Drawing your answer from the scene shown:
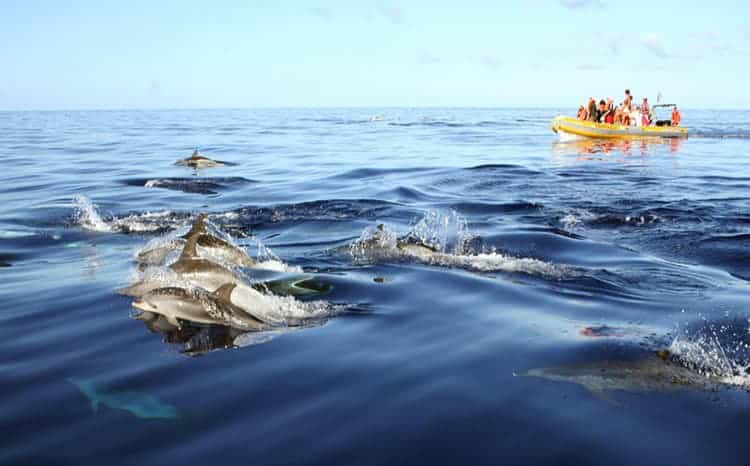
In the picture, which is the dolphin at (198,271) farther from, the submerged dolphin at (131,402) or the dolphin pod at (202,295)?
the submerged dolphin at (131,402)

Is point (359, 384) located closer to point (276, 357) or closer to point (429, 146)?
point (276, 357)

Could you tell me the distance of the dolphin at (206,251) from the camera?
8742 mm

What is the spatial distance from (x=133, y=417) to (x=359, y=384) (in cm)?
169

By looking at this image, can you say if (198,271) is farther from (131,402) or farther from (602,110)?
Answer: (602,110)

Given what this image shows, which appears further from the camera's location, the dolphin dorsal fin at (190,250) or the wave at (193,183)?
the wave at (193,183)

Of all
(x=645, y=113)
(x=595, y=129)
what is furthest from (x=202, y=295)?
(x=645, y=113)

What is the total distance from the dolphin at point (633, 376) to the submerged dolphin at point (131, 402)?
2818mm

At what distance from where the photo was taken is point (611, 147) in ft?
111

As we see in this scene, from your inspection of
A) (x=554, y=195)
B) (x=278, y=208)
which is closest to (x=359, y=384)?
(x=278, y=208)

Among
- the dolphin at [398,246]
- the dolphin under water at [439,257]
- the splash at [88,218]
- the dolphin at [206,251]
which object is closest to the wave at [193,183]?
the splash at [88,218]

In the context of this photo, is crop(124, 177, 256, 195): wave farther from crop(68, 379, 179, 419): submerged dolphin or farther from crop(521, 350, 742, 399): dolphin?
crop(521, 350, 742, 399): dolphin

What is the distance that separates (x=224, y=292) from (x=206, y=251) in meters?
1.85

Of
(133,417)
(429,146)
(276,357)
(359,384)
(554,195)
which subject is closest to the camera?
(133,417)

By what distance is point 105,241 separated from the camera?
1148 centimetres
